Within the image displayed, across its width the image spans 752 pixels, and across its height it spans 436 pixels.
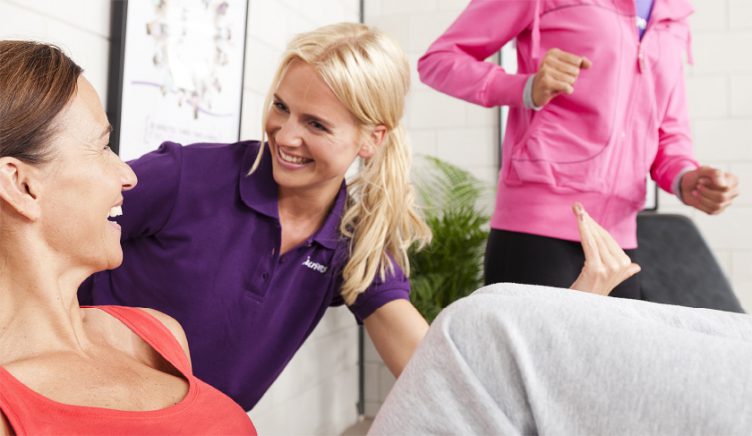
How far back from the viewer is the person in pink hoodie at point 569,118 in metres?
1.73

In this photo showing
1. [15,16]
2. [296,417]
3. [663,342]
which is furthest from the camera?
[296,417]

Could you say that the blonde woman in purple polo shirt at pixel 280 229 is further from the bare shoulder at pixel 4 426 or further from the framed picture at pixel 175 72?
the bare shoulder at pixel 4 426

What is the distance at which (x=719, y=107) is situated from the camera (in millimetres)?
3248

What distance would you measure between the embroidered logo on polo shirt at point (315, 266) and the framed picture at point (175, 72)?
0.65 metres

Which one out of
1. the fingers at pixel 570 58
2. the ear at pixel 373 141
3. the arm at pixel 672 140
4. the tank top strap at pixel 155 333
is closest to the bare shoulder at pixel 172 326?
the tank top strap at pixel 155 333

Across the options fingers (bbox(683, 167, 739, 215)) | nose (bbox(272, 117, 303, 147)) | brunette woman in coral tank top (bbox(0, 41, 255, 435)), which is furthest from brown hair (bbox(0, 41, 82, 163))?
fingers (bbox(683, 167, 739, 215))

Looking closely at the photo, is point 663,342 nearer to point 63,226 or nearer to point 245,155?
point 63,226

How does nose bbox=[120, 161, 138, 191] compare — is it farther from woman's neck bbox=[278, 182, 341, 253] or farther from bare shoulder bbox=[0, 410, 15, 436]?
woman's neck bbox=[278, 182, 341, 253]

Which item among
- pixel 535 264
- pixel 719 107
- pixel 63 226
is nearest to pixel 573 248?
pixel 535 264

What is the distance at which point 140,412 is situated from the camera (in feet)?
2.85

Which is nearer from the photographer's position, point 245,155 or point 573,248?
point 245,155

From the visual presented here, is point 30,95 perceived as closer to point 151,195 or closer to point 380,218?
point 151,195

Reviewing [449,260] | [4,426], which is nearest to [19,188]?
[4,426]

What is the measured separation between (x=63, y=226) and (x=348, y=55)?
2.34 feet
